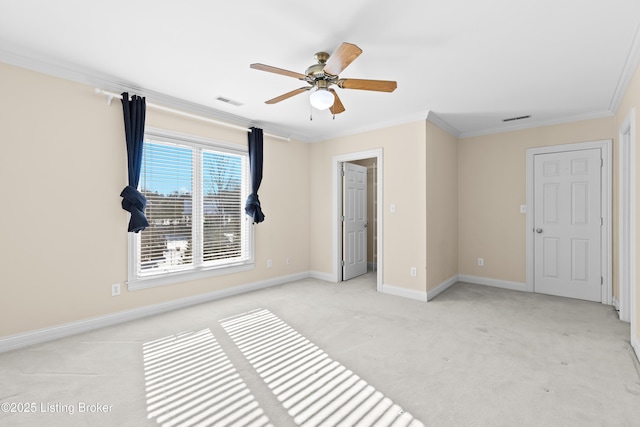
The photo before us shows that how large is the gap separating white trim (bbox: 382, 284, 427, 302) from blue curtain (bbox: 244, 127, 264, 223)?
225cm

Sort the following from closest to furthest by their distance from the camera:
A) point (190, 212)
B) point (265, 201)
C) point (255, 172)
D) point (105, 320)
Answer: point (105, 320)
point (190, 212)
point (255, 172)
point (265, 201)

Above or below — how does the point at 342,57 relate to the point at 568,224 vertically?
above

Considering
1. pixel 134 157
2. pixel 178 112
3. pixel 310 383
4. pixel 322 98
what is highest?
pixel 178 112

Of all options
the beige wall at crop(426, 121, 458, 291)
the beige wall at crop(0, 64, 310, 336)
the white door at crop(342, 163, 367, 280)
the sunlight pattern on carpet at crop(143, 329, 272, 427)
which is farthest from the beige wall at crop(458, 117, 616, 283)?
the beige wall at crop(0, 64, 310, 336)

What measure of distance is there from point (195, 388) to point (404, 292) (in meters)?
3.18

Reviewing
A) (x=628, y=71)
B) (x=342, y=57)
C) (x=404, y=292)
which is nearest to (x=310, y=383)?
(x=342, y=57)

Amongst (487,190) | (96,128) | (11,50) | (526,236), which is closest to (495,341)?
(526,236)

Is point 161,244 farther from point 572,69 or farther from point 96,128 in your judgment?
point 572,69

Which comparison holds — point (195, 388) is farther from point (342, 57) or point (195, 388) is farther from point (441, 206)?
point (441, 206)

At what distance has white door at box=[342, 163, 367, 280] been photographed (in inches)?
218

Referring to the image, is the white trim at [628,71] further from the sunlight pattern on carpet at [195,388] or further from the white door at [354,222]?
the sunlight pattern on carpet at [195,388]

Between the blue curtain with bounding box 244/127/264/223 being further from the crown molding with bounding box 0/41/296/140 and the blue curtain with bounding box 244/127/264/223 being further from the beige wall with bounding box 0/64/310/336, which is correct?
the beige wall with bounding box 0/64/310/336

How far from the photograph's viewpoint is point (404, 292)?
4500mm

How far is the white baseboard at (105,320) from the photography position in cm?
274
